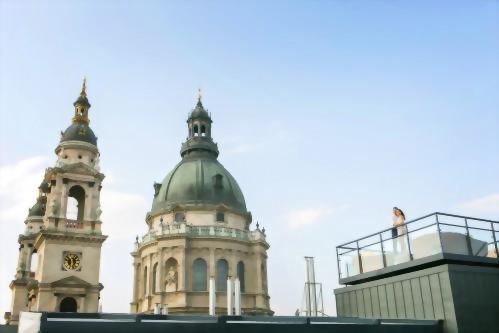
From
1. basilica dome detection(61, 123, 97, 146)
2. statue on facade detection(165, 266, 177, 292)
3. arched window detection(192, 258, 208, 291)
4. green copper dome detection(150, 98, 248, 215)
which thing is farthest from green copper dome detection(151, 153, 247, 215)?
basilica dome detection(61, 123, 97, 146)

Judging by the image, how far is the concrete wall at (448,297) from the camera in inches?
628

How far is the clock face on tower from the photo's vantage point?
45.7 meters

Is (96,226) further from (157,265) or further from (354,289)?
(354,289)

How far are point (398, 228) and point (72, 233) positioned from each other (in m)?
35.8

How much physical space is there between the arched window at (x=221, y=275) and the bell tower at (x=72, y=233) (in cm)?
1624

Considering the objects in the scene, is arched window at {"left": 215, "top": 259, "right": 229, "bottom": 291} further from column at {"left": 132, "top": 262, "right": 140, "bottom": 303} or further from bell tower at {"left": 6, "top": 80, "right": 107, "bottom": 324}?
bell tower at {"left": 6, "top": 80, "right": 107, "bottom": 324}

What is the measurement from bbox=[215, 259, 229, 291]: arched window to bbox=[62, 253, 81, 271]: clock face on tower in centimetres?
1761

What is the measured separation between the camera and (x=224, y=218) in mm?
62906

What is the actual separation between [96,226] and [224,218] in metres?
18.4

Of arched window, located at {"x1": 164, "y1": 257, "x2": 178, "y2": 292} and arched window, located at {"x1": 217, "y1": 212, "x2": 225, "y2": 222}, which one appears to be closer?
arched window, located at {"x1": 164, "y1": 257, "x2": 178, "y2": 292}

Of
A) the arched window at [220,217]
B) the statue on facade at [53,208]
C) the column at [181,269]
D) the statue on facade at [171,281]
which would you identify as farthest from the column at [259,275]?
the statue on facade at [53,208]

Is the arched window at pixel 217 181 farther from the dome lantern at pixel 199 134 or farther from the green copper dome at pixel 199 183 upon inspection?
the dome lantern at pixel 199 134

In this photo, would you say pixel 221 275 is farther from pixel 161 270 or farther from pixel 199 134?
pixel 199 134

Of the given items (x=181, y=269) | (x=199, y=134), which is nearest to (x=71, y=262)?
(x=181, y=269)
